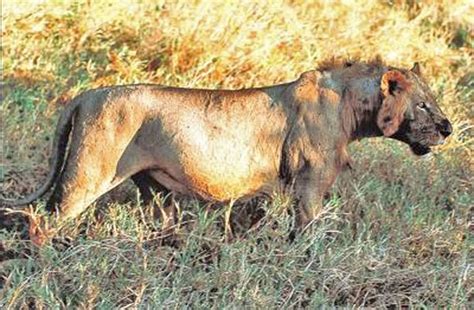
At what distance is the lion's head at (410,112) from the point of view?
641 centimetres

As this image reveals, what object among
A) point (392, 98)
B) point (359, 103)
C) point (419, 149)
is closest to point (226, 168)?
point (359, 103)

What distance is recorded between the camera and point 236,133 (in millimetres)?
6309

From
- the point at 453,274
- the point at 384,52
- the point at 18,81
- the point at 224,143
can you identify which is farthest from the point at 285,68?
the point at 453,274

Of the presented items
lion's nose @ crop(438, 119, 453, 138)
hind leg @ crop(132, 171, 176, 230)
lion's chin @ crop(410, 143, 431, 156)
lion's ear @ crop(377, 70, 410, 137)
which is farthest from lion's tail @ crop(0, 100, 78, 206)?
lion's nose @ crop(438, 119, 453, 138)

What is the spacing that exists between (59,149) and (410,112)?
79.2 inches

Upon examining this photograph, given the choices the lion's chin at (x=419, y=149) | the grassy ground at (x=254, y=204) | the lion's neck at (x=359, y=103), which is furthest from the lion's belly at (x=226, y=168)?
the lion's chin at (x=419, y=149)

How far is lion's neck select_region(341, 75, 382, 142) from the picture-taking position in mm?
6426

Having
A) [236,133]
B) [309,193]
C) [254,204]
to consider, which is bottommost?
[254,204]

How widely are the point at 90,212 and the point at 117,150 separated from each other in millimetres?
474

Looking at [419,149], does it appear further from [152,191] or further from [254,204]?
[152,191]

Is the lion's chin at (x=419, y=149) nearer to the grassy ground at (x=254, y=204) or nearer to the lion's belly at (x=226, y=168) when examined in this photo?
the grassy ground at (x=254, y=204)

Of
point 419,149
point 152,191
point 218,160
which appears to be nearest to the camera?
point 218,160

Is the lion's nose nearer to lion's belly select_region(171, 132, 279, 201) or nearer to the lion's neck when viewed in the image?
the lion's neck

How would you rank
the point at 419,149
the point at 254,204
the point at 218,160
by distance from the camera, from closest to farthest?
the point at 218,160, the point at 419,149, the point at 254,204
